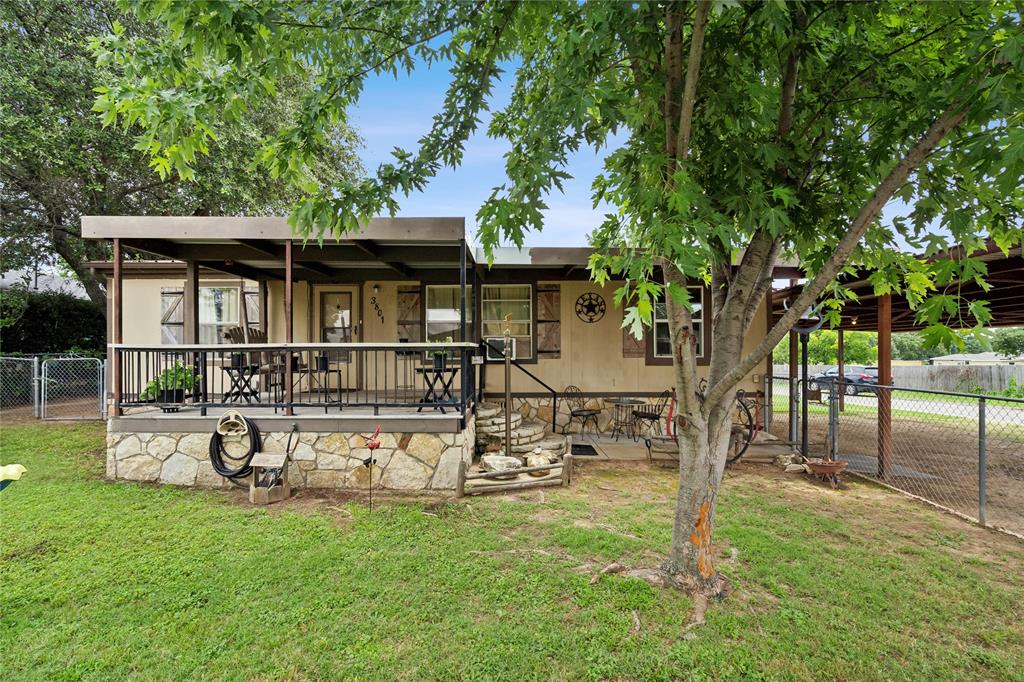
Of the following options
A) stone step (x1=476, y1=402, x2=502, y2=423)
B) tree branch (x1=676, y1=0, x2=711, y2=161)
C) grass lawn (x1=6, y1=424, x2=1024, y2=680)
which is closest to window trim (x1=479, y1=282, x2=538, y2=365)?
stone step (x1=476, y1=402, x2=502, y2=423)

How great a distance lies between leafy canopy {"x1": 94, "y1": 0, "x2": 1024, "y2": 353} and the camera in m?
2.22

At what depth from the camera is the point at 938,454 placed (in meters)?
7.34

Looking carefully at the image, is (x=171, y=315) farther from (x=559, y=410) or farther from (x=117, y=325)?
(x=559, y=410)

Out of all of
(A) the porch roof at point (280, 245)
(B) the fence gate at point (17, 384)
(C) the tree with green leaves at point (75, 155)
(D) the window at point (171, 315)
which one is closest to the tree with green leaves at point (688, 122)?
(A) the porch roof at point (280, 245)

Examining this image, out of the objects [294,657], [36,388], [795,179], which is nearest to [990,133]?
[795,179]

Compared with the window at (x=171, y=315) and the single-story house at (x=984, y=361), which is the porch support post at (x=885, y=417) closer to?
the window at (x=171, y=315)

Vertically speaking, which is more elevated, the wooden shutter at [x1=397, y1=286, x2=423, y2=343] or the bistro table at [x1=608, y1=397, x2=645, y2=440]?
the wooden shutter at [x1=397, y1=286, x2=423, y2=343]

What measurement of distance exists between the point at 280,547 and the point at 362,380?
454 cm

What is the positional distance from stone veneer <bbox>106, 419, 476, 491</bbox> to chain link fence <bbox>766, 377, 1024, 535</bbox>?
4.43 meters

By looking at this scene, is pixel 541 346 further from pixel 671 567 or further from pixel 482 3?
pixel 482 3

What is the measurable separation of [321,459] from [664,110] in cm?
476

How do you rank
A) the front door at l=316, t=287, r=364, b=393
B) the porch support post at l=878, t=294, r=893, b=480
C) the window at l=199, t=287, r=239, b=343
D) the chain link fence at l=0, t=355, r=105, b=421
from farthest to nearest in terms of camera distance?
the chain link fence at l=0, t=355, r=105, b=421 < the window at l=199, t=287, r=239, b=343 < the front door at l=316, t=287, r=364, b=393 < the porch support post at l=878, t=294, r=893, b=480

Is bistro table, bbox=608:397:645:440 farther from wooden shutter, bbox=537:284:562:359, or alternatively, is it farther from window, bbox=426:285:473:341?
window, bbox=426:285:473:341

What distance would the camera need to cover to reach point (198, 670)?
229 centimetres
